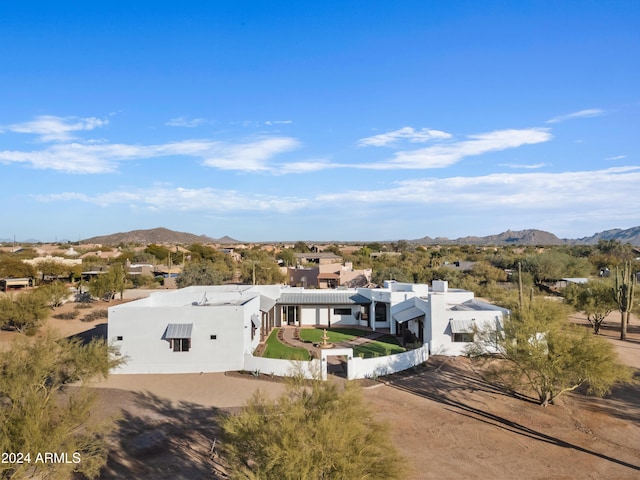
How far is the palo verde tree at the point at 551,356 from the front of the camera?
17484 millimetres

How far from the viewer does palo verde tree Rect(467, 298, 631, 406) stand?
57.4ft

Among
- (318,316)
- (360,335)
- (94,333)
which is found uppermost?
(318,316)

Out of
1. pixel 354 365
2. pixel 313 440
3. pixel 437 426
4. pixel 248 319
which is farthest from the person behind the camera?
pixel 248 319

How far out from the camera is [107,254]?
258 feet

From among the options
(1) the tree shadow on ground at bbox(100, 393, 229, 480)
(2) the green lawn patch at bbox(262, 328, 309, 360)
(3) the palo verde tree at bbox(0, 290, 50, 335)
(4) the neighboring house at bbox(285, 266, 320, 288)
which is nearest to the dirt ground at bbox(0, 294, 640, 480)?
(1) the tree shadow on ground at bbox(100, 393, 229, 480)

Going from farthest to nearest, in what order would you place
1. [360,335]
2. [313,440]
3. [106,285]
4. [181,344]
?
[106,285] → [360,335] → [181,344] → [313,440]

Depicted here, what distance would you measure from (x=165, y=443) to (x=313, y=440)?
7.84 metres

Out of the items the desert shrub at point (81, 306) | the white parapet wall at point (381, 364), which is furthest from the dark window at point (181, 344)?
the desert shrub at point (81, 306)

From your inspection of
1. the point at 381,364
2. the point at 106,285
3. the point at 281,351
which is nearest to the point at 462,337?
the point at 381,364

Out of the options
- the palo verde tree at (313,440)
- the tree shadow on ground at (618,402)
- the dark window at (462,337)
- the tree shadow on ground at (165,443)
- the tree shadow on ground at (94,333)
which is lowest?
the tree shadow on ground at (618,402)

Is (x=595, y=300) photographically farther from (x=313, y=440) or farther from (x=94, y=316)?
(x=94, y=316)

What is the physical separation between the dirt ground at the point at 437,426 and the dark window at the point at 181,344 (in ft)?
4.47

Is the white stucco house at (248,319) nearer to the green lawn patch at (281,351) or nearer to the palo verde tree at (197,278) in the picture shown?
the green lawn patch at (281,351)

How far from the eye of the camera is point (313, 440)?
9219mm
